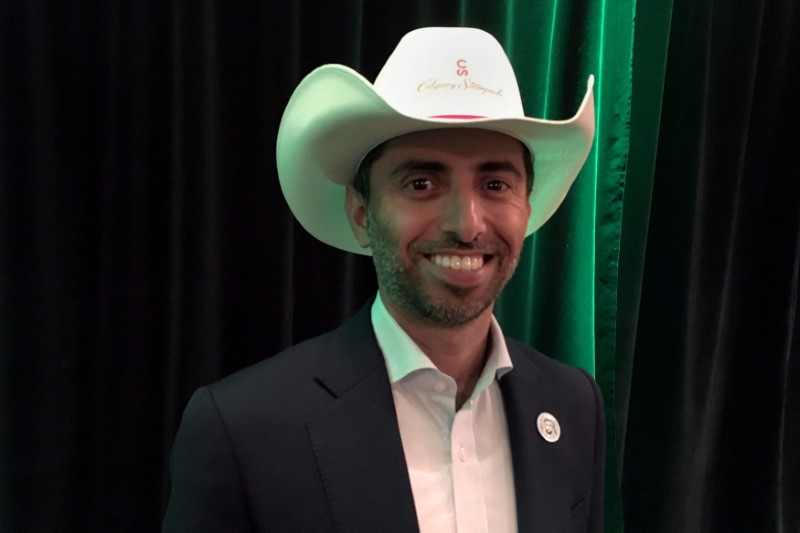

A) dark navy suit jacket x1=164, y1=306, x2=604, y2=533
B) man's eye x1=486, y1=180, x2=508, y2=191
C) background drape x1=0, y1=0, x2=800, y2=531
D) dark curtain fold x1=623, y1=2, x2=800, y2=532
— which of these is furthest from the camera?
dark curtain fold x1=623, y1=2, x2=800, y2=532

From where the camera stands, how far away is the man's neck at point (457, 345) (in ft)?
2.90

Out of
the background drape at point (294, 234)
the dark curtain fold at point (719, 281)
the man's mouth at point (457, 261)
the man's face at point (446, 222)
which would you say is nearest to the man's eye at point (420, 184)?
the man's face at point (446, 222)

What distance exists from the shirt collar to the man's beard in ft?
0.14

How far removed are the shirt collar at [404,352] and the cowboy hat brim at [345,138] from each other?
223mm

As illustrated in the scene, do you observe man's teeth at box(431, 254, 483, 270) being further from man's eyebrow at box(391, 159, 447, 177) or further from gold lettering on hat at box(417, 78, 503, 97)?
gold lettering on hat at box(417, 78, 503, 97)

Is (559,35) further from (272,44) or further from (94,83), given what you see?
(94,83)

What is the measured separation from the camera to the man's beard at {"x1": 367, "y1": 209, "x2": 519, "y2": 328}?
0.83 meters

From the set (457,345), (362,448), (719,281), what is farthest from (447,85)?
(719,281)

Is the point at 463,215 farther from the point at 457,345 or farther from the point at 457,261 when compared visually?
the point at 457,345

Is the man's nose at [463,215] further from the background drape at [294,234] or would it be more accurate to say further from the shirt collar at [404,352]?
the background drape at [294,234]

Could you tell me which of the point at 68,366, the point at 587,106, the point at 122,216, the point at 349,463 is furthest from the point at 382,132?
the point at 68,366

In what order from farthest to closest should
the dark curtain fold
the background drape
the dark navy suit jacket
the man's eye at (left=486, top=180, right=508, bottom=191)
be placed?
the dark curtain fold → the background drape → the man's eye at (left=486, top=180, right=508, bottom=191) → the dark navy suit jacket

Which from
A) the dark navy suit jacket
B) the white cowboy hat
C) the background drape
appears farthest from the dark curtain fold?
the dark navy suit jacket

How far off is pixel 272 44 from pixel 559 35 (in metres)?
0.76
